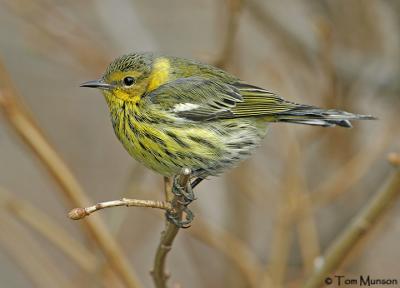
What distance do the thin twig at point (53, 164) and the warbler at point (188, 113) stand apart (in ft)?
1.72

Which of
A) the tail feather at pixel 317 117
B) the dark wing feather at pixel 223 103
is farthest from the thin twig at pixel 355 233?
the dark wing feather at pixel 223 103

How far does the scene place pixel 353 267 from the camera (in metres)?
5.45

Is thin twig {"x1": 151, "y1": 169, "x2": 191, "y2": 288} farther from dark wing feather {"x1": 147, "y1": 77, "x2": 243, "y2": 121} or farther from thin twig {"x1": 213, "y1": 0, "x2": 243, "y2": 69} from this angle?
thin twig {"x1": 213, "y1": 0, "x2": 243, "y2": 69}

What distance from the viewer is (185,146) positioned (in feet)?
13.0

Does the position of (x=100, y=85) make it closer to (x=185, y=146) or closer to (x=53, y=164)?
(x=185, y=146)

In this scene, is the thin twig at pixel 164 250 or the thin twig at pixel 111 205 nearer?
the thin twig at pixel 111 205

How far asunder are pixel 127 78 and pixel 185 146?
58 centimetres

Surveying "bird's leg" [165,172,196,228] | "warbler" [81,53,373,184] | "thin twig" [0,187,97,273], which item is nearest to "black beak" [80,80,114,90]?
"warbler" [81,53,373,184]

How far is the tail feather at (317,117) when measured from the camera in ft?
12.7

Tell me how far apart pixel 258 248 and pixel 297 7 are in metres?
2.15

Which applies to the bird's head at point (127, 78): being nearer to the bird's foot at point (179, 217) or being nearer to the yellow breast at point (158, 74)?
the yellow breast at point (158, 74)

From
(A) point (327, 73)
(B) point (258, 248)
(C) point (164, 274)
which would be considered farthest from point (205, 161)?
(B) point (258, 248)

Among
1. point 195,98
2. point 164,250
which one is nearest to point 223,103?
point 195,98

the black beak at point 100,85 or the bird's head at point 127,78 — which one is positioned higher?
the bird's head at point 127,78
